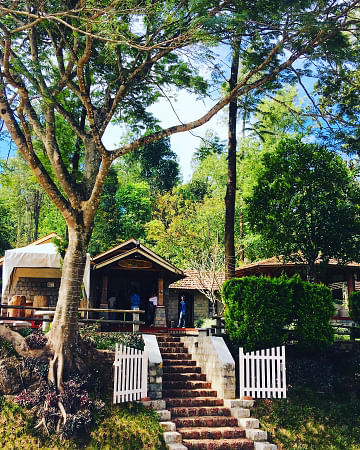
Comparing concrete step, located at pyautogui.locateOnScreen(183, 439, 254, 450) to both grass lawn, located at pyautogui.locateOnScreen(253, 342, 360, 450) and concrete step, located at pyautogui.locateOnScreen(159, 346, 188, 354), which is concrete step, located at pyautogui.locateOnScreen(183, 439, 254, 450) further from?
concrete step, located at pyautogui.locateOnScreen(159, 346, 188, 354)

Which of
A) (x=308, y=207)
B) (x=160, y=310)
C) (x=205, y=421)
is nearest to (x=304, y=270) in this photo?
(x=308, y=207)

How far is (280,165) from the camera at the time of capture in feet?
55.5

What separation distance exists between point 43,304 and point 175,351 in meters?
4.55

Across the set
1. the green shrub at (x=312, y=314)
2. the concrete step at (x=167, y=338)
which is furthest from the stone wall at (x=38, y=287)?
the green shrub at (x=312, y=314)

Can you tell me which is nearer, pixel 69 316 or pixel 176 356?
pixel 69 316

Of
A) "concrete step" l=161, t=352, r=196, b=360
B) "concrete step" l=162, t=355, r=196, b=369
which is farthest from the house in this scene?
"concrete step" l=162, t=355, r=196, b=369

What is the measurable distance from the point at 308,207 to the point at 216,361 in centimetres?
612

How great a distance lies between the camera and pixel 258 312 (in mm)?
13477

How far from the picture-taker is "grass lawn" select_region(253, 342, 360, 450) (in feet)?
38.0

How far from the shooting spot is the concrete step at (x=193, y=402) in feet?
40.3

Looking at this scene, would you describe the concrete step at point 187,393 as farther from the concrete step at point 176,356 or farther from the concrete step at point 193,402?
the concrete step at point 176,356

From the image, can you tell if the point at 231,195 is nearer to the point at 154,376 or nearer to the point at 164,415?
the point at 154,376

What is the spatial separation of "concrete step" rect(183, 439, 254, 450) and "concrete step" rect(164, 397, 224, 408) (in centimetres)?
143

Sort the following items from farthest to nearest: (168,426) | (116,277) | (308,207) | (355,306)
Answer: (116,277), (308,207), (355,306), (168,426)
